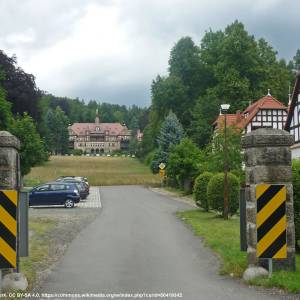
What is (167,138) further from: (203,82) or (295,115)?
(295,115)

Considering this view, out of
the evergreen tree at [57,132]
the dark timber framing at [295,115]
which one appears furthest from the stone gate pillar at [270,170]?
the evergreen tree at [57,132]

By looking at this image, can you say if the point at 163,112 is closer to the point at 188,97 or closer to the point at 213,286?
the point at 188,97

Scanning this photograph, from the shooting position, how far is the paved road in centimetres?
966

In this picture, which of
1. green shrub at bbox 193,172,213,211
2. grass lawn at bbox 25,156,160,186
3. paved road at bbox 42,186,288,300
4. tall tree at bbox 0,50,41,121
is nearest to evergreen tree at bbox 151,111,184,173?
grass lawn at bbox 25,156,160,186

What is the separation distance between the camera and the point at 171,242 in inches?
670

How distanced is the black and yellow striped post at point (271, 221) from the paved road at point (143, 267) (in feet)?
2.68

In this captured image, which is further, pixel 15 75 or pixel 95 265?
pixel 15 75

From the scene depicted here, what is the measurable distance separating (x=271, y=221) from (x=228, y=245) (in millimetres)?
5574

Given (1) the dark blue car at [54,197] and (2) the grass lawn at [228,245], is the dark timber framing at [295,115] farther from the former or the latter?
(1) the dark blue car at [54,197]

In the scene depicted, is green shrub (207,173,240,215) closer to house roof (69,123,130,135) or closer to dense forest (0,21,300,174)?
dense forest (0,21,300,174)

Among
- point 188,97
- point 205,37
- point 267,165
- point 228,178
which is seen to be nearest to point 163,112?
point 188,97

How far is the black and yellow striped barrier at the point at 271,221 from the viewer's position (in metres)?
10.1

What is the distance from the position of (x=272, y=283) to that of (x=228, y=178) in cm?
1713

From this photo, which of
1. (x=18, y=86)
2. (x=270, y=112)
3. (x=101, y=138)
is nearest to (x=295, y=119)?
(x=270, y=112)
